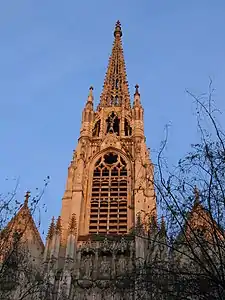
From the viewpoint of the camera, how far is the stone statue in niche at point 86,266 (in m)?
22.8

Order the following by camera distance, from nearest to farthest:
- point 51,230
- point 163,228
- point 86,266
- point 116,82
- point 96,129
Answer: point 163,228
point 86,266
point 51,230
point 96,129
point 116,82

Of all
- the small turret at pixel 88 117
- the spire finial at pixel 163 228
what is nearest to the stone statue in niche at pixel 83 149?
the small turret at pixel 88 117

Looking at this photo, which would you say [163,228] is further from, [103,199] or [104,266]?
[103,199]

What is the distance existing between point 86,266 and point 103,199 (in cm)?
543

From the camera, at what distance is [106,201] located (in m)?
27.8

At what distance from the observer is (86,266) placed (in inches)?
920

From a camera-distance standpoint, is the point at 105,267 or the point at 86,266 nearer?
the point at 105,267

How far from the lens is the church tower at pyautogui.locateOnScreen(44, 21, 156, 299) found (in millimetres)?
23312

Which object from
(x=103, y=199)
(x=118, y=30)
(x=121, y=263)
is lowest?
(x=121, y=263)

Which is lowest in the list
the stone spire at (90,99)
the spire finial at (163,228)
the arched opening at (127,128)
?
the spire finial at (163,228)

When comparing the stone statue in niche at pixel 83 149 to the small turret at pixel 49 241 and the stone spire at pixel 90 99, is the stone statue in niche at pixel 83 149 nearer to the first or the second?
the stone spire at pixel 90 99

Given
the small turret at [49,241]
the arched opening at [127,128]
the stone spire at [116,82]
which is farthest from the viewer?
the stone spire at [116,82]

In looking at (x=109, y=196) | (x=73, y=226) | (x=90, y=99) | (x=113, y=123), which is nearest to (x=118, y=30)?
(x=90, y=99)

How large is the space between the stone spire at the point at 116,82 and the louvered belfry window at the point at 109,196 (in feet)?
30.8
